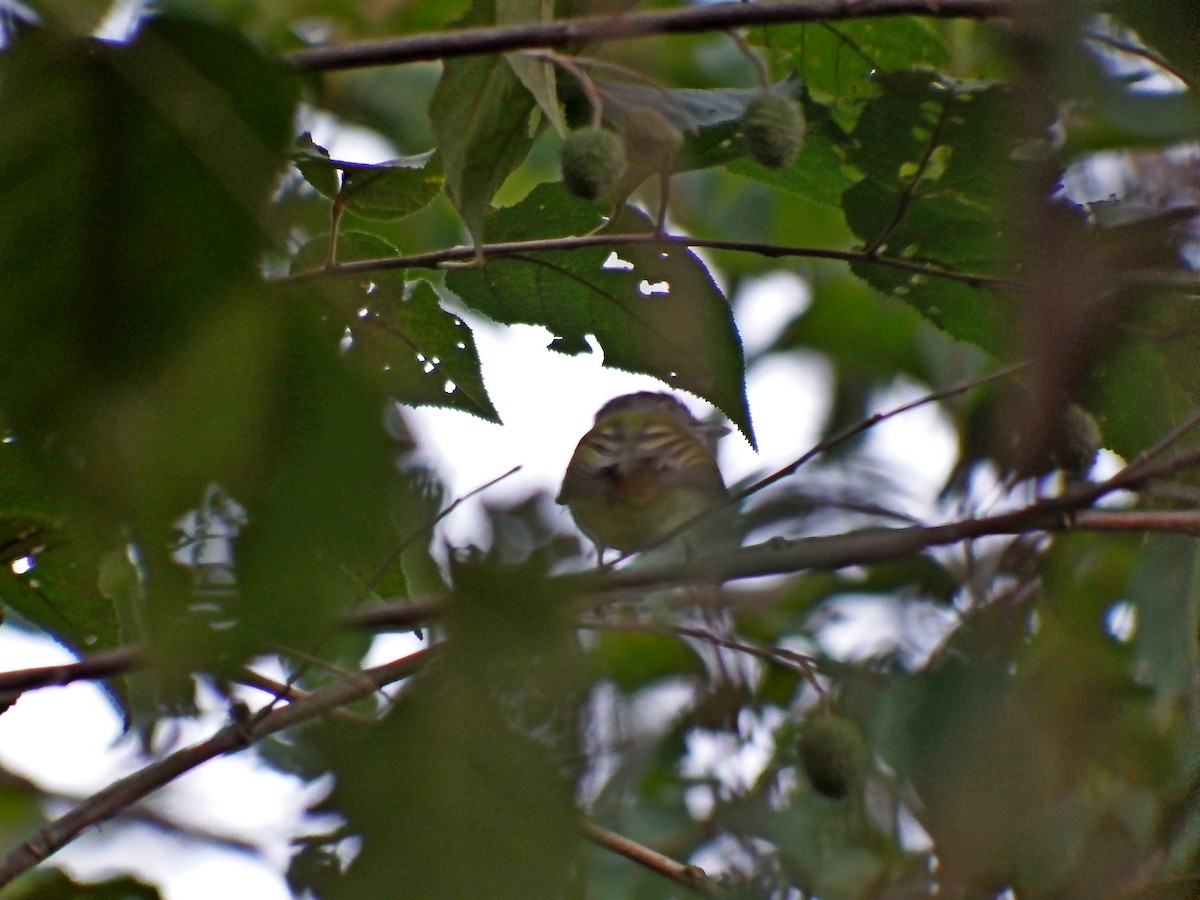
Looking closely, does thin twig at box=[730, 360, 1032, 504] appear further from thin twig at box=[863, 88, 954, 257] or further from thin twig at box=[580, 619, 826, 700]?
thin twig at box=[863, 88, 954, 257]

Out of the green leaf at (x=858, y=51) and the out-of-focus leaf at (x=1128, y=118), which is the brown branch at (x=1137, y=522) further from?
the green leaf at (x=858, y=51)

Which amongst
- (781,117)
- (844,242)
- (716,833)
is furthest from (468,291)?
(844,242)

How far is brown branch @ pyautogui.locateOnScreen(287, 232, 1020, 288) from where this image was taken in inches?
42.9

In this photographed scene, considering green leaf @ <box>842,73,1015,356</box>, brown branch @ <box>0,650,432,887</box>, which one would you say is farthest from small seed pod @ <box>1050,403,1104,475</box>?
brown branch @ <box>0,650,432,887</box>

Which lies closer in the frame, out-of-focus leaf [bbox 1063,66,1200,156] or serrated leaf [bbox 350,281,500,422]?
out-of-focus leaf [bbox 1063,66,1200,156]

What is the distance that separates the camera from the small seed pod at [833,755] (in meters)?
0.93

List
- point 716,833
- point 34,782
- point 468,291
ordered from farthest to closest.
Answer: point 34,782, point 468,291, point 716,833

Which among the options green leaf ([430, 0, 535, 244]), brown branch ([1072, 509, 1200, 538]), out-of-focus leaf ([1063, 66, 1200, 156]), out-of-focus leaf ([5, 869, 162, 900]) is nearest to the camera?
out-of-focus leaf ([1063, 66, 1200, 156])

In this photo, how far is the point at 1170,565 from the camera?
1.03 metres

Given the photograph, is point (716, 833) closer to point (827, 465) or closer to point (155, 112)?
point (827, 465)

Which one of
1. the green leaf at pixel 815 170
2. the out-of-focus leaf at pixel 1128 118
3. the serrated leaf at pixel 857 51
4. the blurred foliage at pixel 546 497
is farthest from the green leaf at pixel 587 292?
the out-of-focus leaf at pixel 1128 118

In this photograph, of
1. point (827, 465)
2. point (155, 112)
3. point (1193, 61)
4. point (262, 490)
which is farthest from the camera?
point (827, 465)

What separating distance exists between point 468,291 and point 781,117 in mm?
384

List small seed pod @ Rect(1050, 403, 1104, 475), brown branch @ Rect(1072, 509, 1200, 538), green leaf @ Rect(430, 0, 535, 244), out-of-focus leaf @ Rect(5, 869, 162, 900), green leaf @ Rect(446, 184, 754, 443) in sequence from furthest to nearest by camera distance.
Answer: green leaf @ Rect(446, 184, 754, 443), out-of-focus leaf @ Rect(5, 869, 162, 900), green leaf @ Rect(430, 0, 535, 244), small seed pod @ Rect(1050, 403, 1104, 475), brown branch @ Rect(1072, 509, 1200, 538)
